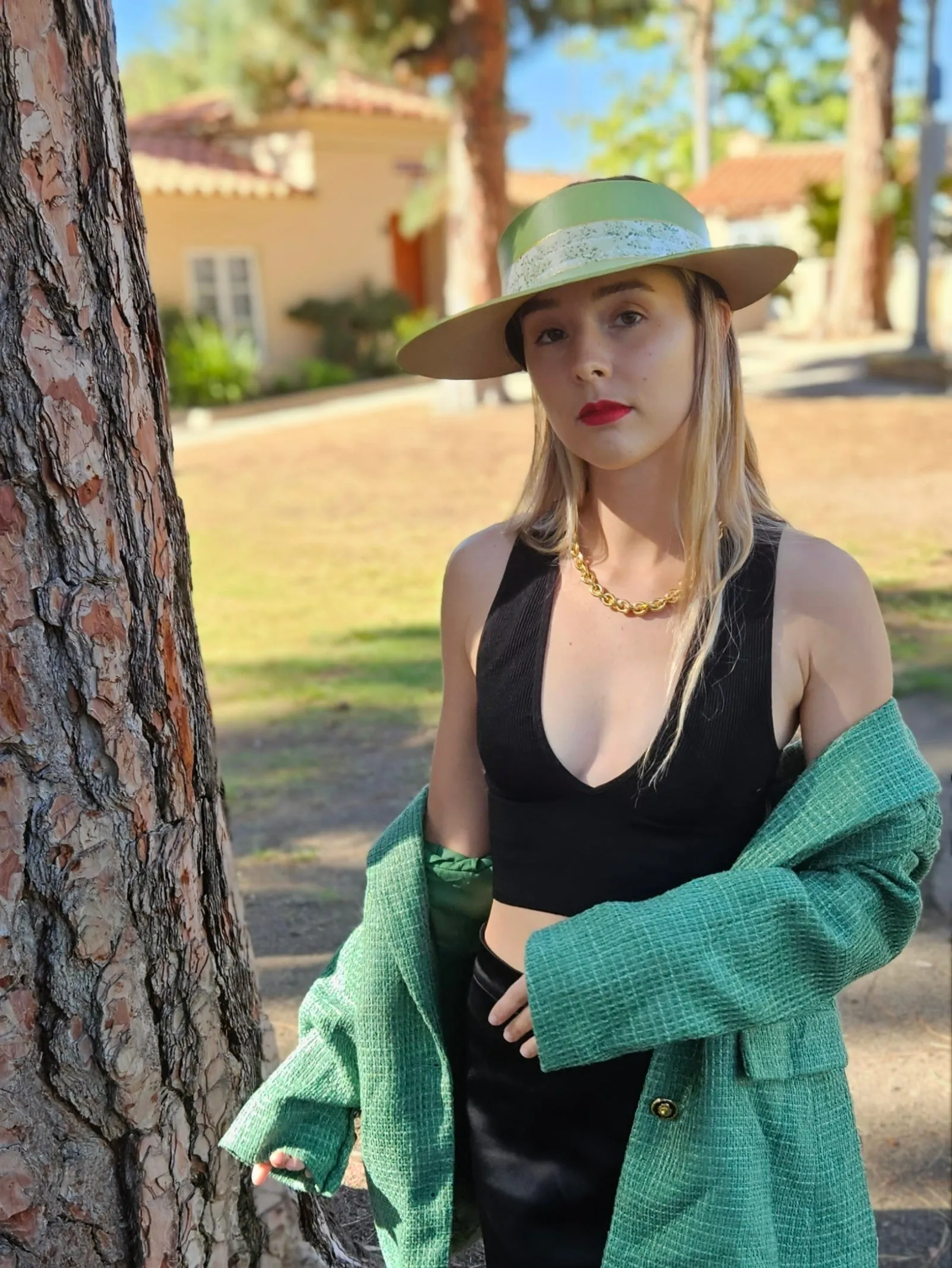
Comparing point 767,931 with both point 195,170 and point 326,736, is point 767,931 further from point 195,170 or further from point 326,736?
point 195,170

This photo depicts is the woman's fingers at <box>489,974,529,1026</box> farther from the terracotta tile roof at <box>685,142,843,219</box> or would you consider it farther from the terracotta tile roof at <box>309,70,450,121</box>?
the terracotta tile roof at <box>685,142,843,219</box>

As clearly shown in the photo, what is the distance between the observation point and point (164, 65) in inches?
1495

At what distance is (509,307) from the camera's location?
169cm

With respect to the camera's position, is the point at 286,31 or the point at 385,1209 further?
the point at 286,31

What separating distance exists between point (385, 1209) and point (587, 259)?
1.35 meters

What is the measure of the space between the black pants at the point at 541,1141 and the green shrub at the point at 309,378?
18.5 m

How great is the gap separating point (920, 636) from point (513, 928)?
15.0ft

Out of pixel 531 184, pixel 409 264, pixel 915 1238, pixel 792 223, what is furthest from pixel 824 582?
pixel 792 223

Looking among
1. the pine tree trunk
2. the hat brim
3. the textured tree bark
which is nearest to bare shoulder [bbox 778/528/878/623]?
the hat brim

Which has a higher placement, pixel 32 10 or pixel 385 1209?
pixel 32 10

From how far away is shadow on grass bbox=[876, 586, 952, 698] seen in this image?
5.12 m

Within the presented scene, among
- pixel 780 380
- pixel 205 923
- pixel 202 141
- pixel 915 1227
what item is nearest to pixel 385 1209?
pixel 205 923

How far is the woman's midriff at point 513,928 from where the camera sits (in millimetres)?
1670

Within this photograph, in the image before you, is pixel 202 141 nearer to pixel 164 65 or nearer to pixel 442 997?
pixel 164 65
